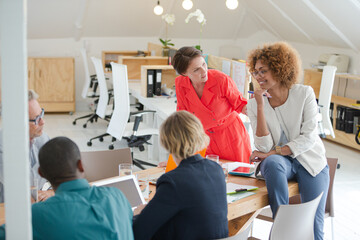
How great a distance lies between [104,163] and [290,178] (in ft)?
3.73

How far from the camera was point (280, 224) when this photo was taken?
1929mm

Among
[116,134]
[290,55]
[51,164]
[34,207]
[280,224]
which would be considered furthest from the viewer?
[116,134]

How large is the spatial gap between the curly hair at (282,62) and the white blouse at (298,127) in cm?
6

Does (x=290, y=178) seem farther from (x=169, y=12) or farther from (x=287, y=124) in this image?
(x=169, y=12)

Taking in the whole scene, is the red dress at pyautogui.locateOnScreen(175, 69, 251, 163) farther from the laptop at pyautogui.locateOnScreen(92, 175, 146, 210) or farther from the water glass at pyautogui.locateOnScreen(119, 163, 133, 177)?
the laptop at pyautogui.locateOnScreen(92, 175, 146, 210)

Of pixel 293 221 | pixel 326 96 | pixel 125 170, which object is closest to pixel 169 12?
pixel 326 96

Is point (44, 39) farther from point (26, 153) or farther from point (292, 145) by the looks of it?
point (26, 153)

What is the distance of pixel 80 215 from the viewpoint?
4.63 feet

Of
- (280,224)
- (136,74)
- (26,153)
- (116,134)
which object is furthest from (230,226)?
(136,74)

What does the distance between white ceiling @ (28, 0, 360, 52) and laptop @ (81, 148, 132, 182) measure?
4.24 meters

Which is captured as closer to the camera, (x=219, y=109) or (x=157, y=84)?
(x=219, y=109)

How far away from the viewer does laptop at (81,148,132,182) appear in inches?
110

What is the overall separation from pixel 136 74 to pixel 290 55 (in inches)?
177

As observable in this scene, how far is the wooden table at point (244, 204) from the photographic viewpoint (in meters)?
2.11
